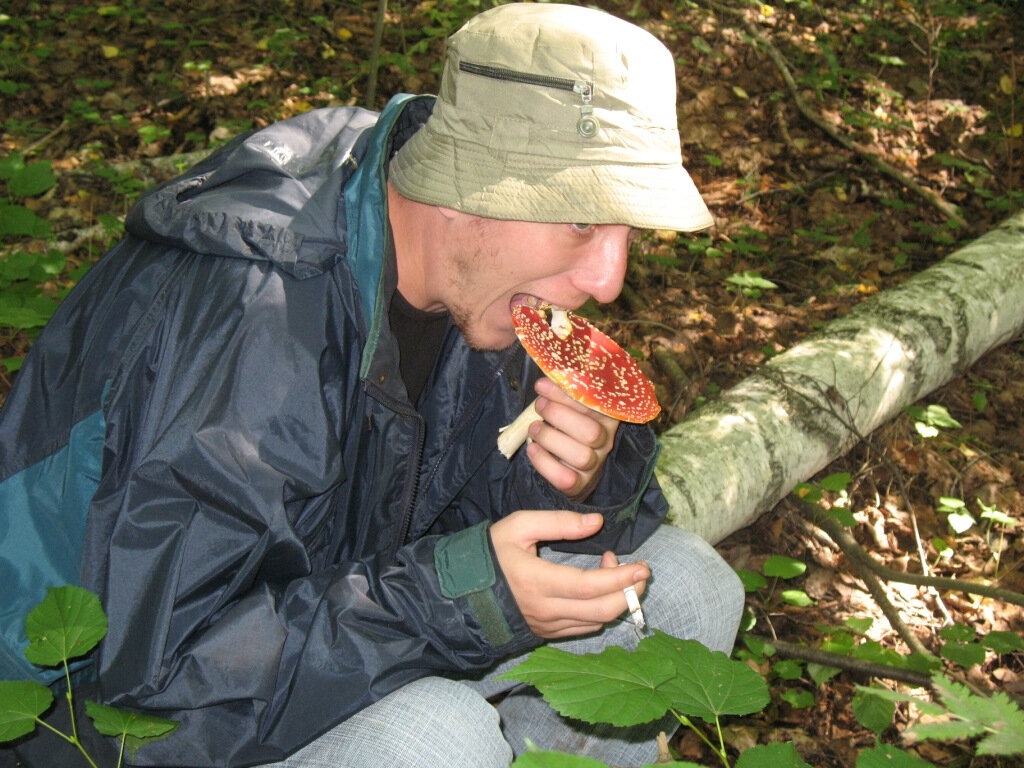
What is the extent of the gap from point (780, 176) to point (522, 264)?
4.42 meters

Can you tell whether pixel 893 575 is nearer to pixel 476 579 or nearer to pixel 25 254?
pixel 476 579

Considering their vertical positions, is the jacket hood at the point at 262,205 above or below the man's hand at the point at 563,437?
above

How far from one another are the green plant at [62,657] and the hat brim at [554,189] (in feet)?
3.48

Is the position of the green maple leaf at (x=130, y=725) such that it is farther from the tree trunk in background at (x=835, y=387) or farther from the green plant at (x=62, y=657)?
the tree trunk in background at (x=835, y=387)

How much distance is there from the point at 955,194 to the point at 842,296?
1740 millimetres

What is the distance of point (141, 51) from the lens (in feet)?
20.7

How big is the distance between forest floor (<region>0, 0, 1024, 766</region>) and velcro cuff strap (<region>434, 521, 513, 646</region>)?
1359 mm

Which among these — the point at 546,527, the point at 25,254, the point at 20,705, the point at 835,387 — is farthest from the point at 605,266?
the point at 25,254

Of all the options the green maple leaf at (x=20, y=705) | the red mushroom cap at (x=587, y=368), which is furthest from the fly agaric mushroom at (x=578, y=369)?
the green maple leaf at (x=20, y=705)

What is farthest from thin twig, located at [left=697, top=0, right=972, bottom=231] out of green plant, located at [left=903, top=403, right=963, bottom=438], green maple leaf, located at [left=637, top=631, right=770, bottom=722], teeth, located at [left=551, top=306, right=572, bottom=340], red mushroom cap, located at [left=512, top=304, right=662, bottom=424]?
green maple leaf, located at [left=637, top=631, right=770, bottom=722]

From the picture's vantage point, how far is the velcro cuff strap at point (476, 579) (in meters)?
1.69

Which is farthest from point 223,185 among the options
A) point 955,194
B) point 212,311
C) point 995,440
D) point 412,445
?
point 955,194

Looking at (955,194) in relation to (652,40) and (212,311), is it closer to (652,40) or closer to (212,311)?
(652,40)

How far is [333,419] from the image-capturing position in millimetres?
1778
